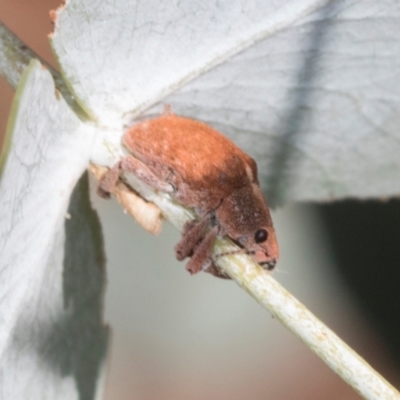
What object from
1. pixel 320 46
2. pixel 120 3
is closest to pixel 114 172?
pixel 120 3

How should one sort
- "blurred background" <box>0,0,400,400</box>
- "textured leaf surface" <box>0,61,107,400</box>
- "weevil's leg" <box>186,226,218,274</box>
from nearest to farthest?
"textured leaf surface" <box>0,61,107,400</box> → "weevil's leg" <box>186,226,218,274</box> → "blurred background" <box>0,0,400,400</box>

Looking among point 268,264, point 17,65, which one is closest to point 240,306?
point 268,264

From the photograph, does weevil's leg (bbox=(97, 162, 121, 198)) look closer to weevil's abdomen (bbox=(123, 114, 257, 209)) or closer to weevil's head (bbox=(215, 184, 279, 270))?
weevil's abdomen (bbox=(123, 114, 257, 209))

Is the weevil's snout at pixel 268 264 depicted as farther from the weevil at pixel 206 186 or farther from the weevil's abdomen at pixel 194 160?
the weevil's abdomen at pixel 194 160

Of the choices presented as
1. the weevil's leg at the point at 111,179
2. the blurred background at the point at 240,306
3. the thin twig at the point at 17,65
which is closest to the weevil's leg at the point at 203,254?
the weevil's leg at the point at 111,179

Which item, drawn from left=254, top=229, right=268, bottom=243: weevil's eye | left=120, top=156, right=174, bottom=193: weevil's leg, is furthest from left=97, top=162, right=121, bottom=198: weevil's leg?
left=254, top=229, right=268, bottom=243: weevil's eye
